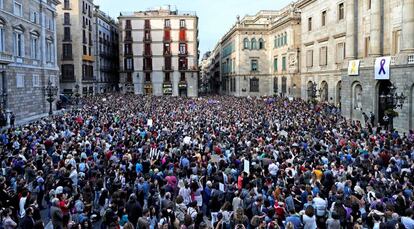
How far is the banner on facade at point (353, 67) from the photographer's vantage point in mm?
35250

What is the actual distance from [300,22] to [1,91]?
1538 inches

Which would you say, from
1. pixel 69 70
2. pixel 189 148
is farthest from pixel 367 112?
pixel 69 70

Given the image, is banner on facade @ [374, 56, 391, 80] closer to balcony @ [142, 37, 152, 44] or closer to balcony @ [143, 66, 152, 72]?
balcony @ [143, 66, 152, 72]

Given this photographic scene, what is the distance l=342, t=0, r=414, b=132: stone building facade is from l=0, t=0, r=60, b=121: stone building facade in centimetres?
2762

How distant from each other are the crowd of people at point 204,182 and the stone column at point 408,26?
29.5 ft

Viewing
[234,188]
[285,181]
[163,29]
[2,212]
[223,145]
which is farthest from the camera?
[163,29]

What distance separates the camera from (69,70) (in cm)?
6350

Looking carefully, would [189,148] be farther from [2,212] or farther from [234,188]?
[2,212]

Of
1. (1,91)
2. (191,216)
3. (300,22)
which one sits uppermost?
(300,22)

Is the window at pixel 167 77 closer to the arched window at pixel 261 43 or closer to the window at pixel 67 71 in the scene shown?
the arched window at pixel 261 43

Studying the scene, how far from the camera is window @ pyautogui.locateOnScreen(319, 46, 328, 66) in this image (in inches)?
1859

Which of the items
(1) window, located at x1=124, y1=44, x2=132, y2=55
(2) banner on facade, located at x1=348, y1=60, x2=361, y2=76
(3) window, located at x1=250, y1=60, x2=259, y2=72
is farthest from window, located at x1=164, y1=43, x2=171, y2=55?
(2) banner on facade, located at x1=348, y1=60, x2=361, y2=76

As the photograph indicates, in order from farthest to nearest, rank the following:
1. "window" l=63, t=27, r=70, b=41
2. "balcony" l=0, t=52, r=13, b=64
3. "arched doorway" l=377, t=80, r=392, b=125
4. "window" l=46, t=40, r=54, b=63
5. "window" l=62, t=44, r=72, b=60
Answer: "window" l=62, t=44, r=72, b=60
"window" l=63, t=27, r=70, b=41
"window" l=46, t=40, r=54, b=63
"arched doorway" l=377, t=80, r=392, b=125
"balcony" l=0, t=52, r=13, b=64

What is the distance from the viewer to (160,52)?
7850 centimetres
